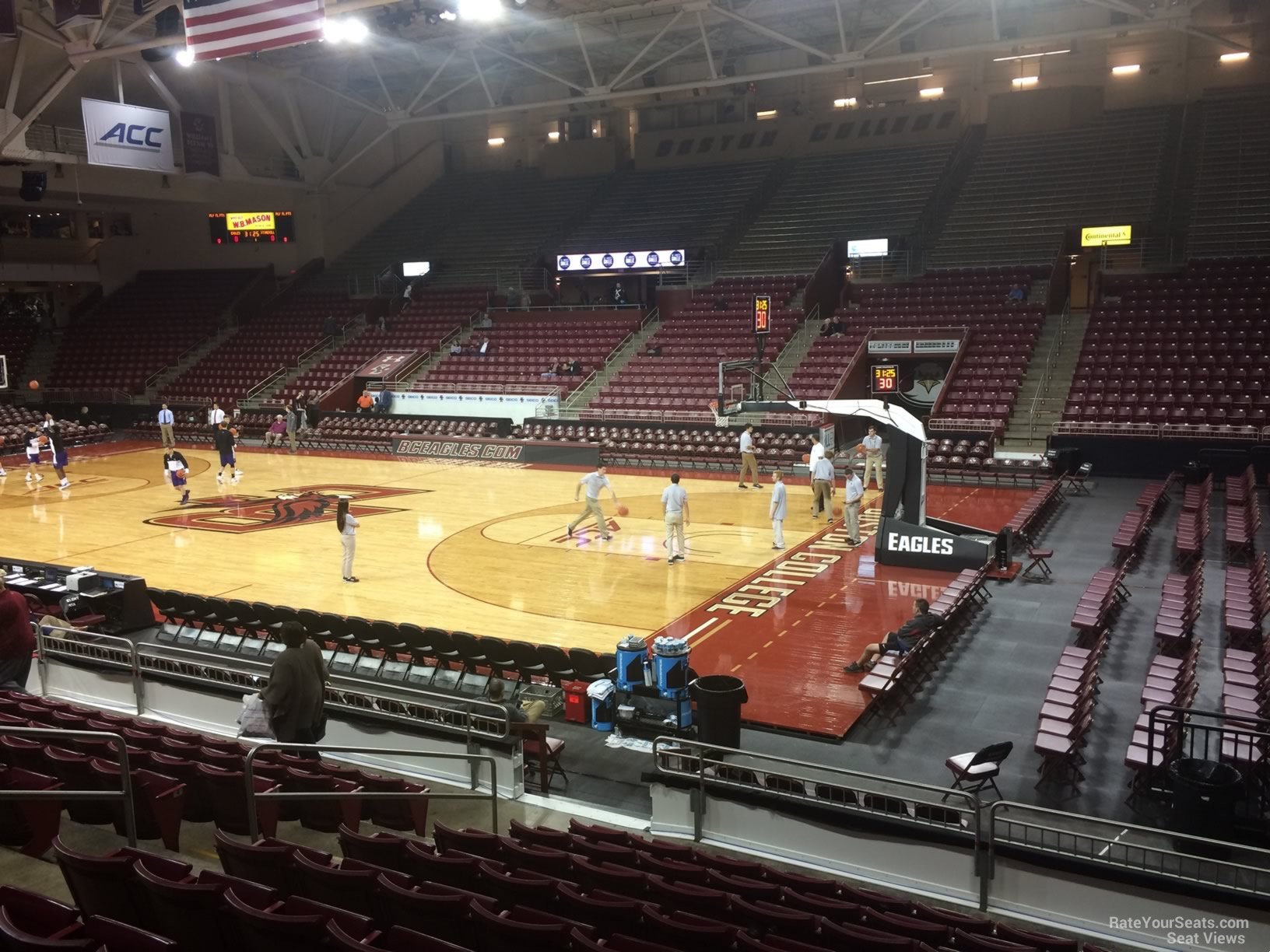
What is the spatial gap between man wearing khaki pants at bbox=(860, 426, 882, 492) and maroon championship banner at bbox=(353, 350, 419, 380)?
19.0 meters

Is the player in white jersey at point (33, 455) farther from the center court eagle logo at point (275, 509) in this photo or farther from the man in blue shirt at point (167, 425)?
the center court eagle logo at point (275, 509)

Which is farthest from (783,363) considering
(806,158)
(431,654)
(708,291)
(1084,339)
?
(431,654)

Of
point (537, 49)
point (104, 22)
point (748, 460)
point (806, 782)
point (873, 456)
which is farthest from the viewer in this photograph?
point (537, 49)

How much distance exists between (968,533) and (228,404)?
28883 millimetres

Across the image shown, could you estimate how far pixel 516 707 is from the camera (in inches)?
375

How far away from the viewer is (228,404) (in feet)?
121

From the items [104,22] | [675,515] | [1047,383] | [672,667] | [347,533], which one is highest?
[104,22]

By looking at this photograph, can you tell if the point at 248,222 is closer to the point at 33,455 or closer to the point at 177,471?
the point at 33,455

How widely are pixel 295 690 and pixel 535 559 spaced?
9.90 metres

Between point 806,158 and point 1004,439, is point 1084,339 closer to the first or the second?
point 1004,439

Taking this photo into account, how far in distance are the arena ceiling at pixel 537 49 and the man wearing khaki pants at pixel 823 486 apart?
37.0 feet

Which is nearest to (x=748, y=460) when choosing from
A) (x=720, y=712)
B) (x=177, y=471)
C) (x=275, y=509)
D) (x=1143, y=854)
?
(x=275, y=509)

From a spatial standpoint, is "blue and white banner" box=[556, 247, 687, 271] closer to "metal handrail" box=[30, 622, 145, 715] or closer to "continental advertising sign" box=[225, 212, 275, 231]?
"continental advertising sign" box=[225, 212, 275, 231]

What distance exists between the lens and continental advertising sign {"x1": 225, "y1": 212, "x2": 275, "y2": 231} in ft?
133
